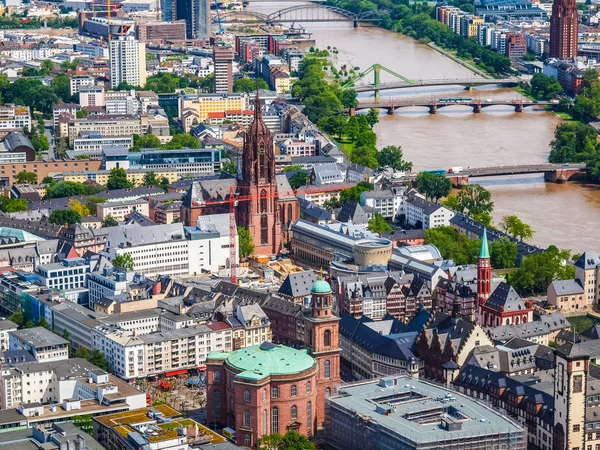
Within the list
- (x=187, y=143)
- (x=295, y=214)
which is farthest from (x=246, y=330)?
(x=187, y=143)

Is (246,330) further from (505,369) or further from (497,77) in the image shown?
(497,77)

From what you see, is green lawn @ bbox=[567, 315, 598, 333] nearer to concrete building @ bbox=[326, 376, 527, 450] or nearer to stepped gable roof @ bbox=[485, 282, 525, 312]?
stepped gable roof @ bbox=[485, 282, 525, 312]

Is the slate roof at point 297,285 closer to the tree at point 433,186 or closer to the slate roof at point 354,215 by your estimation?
the slate roof at point 354,215

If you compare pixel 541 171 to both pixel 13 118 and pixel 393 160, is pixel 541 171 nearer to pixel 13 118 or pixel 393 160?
pixel 393 160

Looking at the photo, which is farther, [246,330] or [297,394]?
[246,330]

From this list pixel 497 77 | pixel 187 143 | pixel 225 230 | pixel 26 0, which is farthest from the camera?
pixel 26 0

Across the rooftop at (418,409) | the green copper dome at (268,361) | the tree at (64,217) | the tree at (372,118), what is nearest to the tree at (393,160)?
the tree at (372,118)

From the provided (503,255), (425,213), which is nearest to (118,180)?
(425,213)

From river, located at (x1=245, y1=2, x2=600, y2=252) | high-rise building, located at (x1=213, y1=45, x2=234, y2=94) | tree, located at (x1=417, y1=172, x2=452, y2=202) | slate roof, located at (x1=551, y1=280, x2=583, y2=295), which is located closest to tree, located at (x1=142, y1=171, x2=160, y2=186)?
tree, located at (x1=417, y1=172, x2=452, y2=202)
